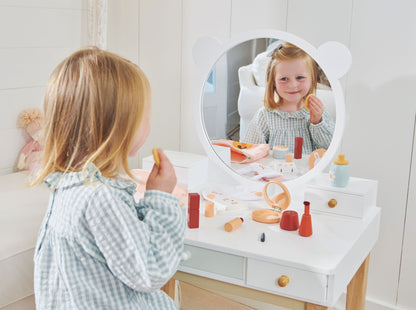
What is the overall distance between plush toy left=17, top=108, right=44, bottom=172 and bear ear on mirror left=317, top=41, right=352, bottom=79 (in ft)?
3.44

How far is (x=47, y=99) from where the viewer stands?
42.9 inches

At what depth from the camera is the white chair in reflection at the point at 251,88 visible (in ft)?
5.44

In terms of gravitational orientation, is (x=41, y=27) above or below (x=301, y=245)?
above

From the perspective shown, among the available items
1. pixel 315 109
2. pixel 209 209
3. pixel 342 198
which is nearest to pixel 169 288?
pixel 209 209

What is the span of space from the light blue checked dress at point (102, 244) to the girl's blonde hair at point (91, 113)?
0.11 feet

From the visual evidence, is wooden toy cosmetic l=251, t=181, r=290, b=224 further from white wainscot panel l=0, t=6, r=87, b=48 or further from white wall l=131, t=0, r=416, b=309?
white wainscot panel l=0, t=6, r=87, b=48

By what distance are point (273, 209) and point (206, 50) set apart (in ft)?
1.79

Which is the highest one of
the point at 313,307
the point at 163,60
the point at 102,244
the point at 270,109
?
the point at 163,60

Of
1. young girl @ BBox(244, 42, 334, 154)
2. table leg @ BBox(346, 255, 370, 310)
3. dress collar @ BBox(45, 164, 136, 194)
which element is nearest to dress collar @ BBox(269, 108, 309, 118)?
young girl @ BBox(244, 42, 334, 154)

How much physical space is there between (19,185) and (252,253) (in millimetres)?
940

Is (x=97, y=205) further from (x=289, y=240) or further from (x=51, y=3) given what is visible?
(x=51, y=3)

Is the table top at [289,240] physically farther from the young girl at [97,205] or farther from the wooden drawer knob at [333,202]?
the young girl at [97,205]

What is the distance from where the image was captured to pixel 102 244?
1.02m

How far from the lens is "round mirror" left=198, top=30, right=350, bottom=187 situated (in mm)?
1591
